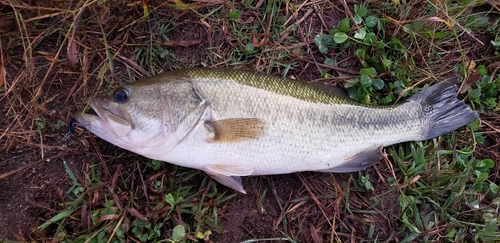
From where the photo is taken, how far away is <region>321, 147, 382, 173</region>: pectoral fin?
339cm

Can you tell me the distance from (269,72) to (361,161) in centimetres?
108

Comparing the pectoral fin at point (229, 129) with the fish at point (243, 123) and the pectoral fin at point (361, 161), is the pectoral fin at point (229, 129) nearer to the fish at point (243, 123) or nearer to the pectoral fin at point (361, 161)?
the fish at point (243, 123)

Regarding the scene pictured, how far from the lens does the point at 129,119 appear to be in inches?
117

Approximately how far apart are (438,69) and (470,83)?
0.96 ft

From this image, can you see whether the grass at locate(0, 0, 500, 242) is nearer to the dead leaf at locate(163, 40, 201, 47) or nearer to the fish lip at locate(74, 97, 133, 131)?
the dead leaf at locate(163, 40, 201, 47)

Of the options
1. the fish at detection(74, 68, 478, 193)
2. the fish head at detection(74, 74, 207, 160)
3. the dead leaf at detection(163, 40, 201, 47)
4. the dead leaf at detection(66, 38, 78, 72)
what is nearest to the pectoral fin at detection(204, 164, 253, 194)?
the fish at detection(74, 68, 478, 193)

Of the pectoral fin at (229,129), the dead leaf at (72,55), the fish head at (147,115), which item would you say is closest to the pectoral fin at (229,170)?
the pectoral fin at (229,129)

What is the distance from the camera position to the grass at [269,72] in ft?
11.1

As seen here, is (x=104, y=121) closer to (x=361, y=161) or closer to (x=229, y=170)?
(x=229, y=170)

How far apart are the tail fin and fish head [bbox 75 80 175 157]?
6.84 feet

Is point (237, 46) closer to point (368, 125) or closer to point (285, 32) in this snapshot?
point (285, 32)

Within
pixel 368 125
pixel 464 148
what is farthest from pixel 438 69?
pixel 368 125

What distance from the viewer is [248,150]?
10.3 feet

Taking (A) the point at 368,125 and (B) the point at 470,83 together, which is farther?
(B) the point at 470,83
